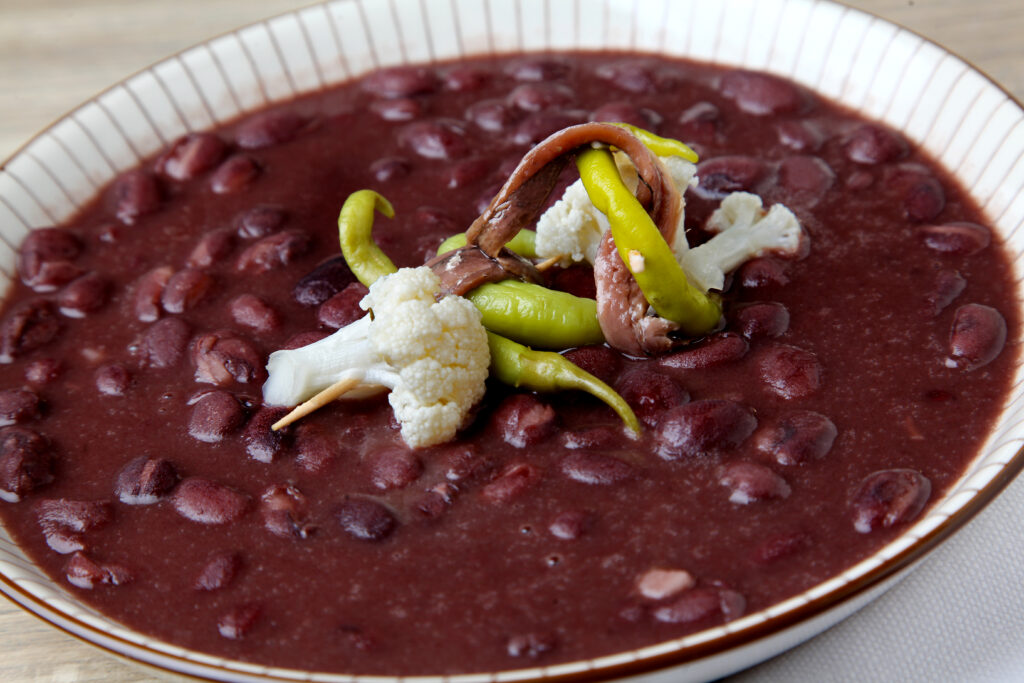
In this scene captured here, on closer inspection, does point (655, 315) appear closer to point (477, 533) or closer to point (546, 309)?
point (546, 309)

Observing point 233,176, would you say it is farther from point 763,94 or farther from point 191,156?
point 763,94

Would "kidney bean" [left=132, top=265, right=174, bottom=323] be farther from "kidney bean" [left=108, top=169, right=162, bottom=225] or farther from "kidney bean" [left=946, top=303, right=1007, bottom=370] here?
"kidney bean" [left=946, top=303, right=1007, bottom=370]

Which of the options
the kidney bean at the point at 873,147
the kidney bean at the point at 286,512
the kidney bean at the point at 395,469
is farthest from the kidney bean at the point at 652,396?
the kidney bean at the point at 873,147

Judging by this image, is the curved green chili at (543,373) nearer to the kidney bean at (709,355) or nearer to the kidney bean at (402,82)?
the kidney bean at (709,355)

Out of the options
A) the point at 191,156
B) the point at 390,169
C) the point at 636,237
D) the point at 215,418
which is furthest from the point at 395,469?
the point at 191,156

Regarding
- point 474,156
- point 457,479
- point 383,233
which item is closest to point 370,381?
point 457,479

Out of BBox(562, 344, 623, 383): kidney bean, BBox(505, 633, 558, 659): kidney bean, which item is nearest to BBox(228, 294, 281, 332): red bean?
BBox(562, 344, 623, 383): kidney bean
